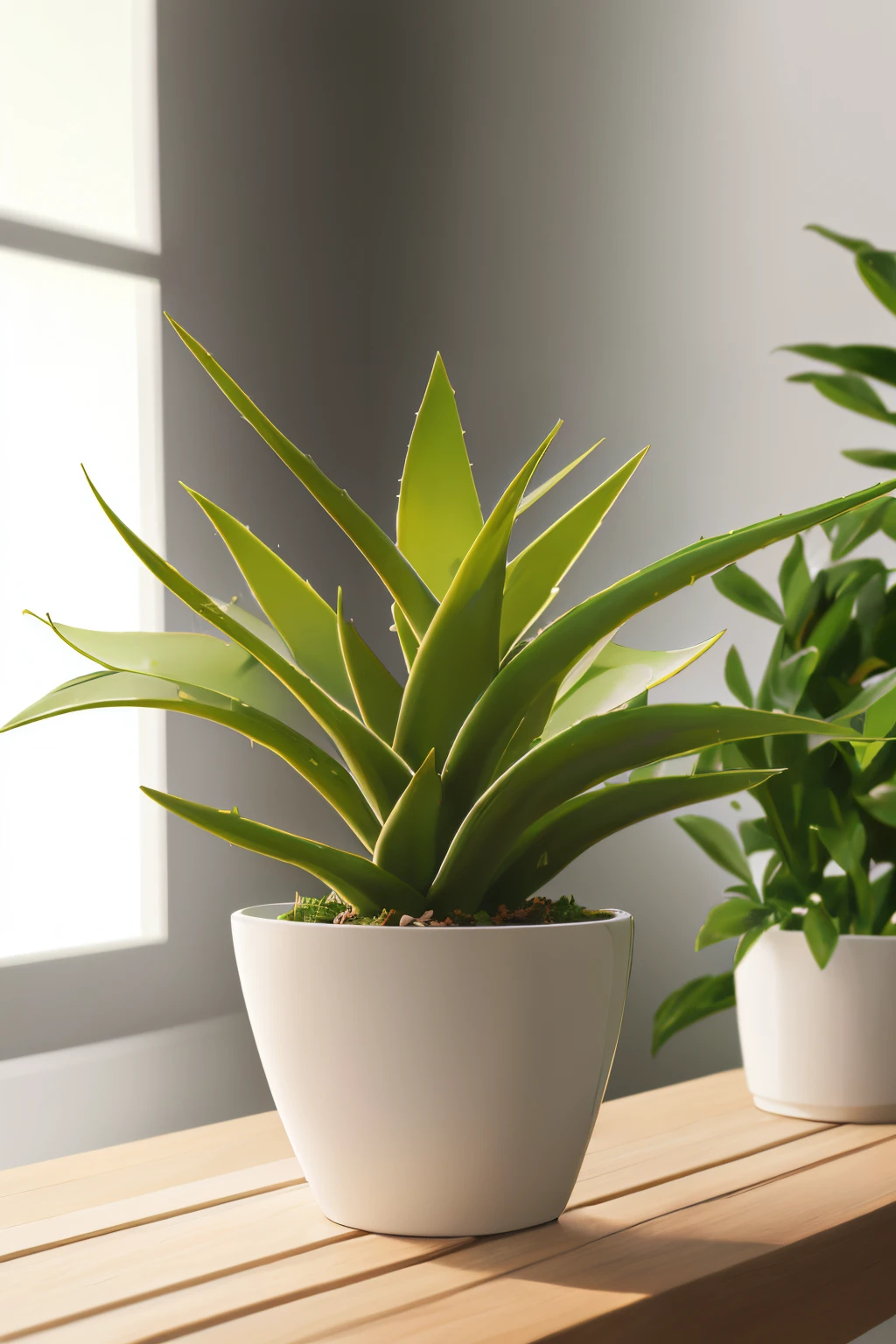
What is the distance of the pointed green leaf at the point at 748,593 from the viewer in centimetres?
92

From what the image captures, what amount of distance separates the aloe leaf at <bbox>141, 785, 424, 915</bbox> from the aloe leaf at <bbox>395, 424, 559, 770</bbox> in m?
0.06

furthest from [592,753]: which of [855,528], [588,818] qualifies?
[855,528]

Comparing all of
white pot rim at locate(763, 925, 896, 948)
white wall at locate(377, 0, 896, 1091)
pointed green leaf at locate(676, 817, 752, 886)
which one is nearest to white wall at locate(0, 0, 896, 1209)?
white wall at locate(377, 0, 896, 1091)

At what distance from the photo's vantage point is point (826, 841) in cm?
84

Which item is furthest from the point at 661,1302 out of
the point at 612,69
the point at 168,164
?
the point at 612,69

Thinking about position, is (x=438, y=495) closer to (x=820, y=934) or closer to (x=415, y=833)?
(x=415, y=833)

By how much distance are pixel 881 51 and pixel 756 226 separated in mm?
210

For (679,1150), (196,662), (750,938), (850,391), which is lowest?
(679,1150)

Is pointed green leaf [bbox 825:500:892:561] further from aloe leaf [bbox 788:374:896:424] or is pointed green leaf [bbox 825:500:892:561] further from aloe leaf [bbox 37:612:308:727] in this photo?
aloe leaf [bbox 37:612:308:727]

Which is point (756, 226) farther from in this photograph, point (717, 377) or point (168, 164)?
point (168, 164)

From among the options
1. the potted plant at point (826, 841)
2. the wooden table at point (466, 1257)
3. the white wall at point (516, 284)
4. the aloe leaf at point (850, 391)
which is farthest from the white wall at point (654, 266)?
the wooden table at point (466, 1257)

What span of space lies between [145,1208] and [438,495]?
1.43 ft

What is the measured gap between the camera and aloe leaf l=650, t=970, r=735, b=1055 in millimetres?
979

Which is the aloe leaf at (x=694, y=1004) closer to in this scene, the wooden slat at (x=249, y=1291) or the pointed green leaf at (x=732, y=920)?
the pointed green leaf at (x=732, y=920)
